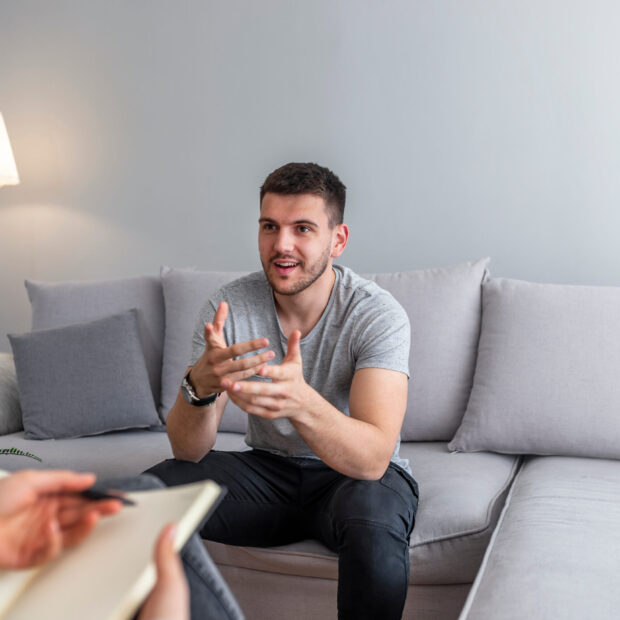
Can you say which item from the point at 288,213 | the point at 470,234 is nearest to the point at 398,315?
the point at 288,213

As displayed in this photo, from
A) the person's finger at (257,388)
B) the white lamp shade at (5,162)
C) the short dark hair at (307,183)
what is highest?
the white lamp shade at (5,162)

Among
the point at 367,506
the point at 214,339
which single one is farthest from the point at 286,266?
the point at 367,506

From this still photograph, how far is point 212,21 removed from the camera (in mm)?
2758

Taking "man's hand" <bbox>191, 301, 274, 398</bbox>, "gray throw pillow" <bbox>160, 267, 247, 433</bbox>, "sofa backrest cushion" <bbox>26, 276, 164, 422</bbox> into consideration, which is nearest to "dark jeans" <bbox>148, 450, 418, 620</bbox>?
"man's hand" <bbox>191, 301, 274, 398</bbox>

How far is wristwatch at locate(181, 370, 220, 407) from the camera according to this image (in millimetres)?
1464

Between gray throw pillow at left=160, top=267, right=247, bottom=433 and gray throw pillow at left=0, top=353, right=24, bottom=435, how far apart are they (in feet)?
1.54

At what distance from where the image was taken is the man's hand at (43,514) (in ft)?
1.87

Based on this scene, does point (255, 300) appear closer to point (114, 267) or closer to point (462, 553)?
point (462, 553)

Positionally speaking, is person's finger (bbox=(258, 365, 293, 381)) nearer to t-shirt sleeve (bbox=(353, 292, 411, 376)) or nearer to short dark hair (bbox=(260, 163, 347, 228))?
t-shirt sleeve (bbox=(353, 292, 411, 376))

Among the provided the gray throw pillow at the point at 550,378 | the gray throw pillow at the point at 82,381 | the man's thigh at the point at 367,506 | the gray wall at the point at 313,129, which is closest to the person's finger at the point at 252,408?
the man's thigh at the point at 367,506

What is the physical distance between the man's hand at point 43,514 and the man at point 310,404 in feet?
1.83

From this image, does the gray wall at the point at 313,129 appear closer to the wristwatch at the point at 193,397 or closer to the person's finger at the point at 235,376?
the wristwatch at the point at 193,397

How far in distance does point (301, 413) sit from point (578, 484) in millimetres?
712

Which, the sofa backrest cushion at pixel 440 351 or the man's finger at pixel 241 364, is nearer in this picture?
the man's finger at pixel 241 364
